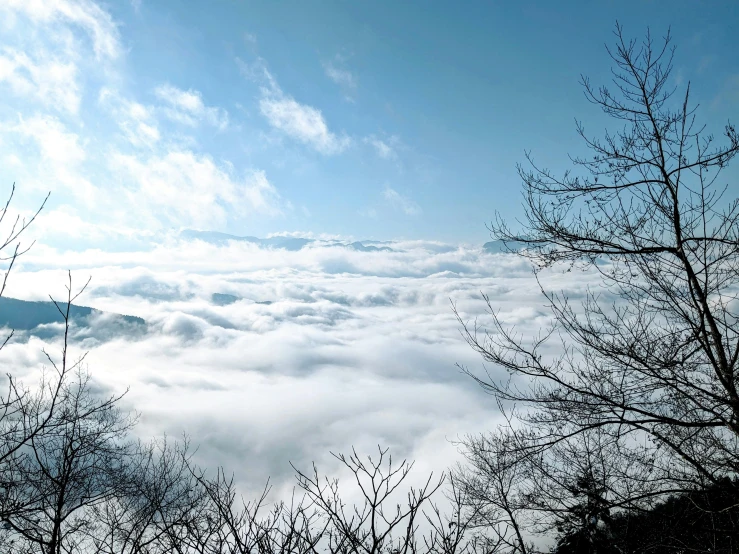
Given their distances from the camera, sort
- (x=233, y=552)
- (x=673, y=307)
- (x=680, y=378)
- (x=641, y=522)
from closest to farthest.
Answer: (x=233, y=552), (x=680, y=378), (x=673, y=307), (x=641, y=522)

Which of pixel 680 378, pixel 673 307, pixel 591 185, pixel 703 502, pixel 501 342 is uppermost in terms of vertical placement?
pixel 591 185

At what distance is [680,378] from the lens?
15.4ft

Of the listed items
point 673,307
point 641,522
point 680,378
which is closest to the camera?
point 680,378

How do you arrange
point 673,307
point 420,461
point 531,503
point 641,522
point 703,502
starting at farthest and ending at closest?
point 420,461, point 641,522, point 531,503, point 703,502, point 673,307

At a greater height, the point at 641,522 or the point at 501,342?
the point at 501,342

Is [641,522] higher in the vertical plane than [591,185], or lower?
lower

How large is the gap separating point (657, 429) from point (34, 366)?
244468 millimetres

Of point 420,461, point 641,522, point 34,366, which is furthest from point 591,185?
point 34,366

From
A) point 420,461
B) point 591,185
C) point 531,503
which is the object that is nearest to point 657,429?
point 531,503

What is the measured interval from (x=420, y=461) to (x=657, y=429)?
189 meters

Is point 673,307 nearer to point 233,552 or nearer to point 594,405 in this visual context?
point 594,405

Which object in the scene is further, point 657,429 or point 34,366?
point 34,366

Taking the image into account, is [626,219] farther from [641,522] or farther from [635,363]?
[641,522]

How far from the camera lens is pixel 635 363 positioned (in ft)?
15.9
